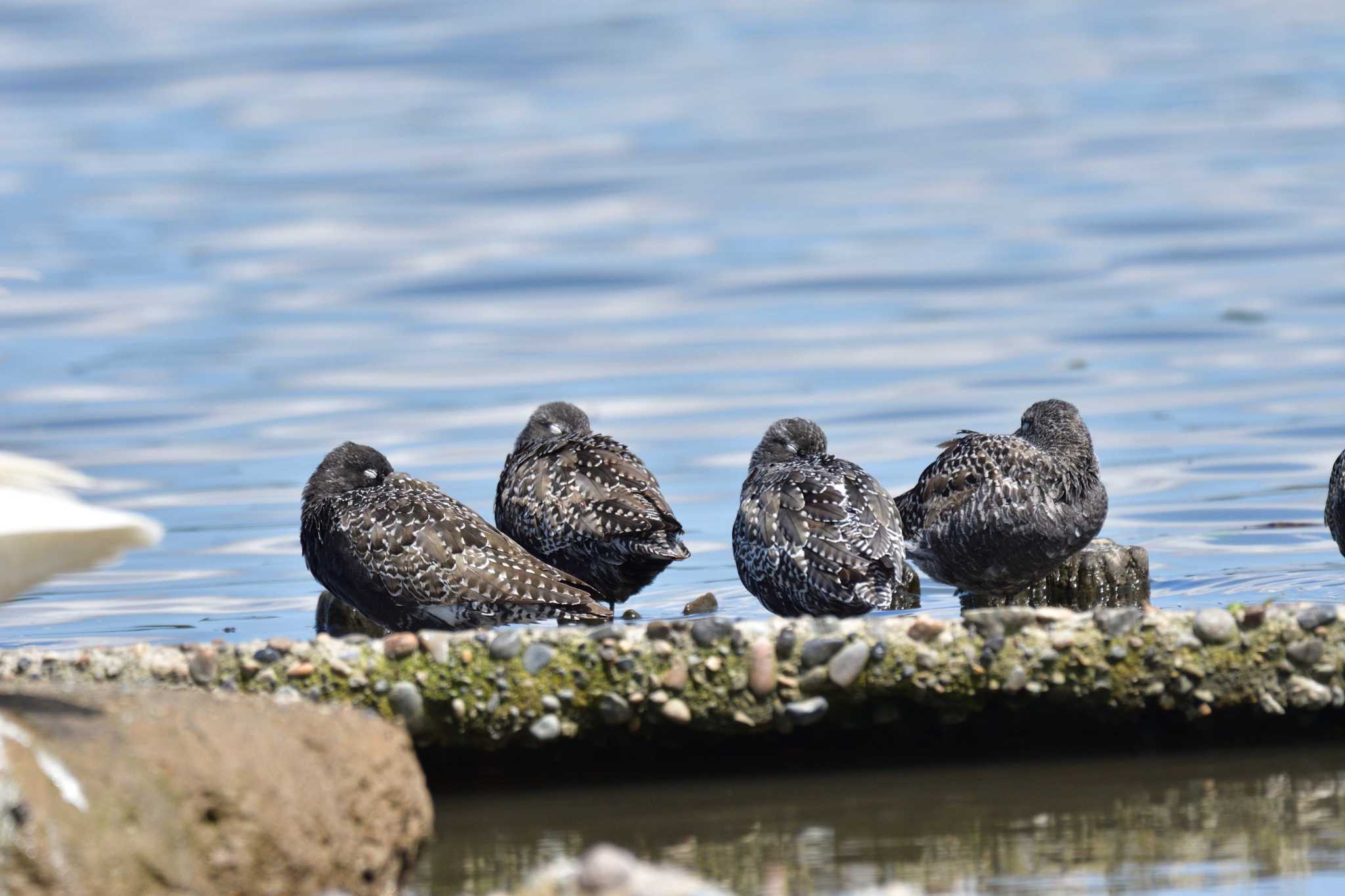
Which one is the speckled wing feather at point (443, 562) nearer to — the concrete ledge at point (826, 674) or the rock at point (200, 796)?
the concrete ledge at point (826, 674)

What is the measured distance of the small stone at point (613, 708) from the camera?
5.94 meters

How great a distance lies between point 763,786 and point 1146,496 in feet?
20.0

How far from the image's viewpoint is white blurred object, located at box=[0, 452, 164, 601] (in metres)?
4.86

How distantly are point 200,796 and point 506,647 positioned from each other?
1.37 metres

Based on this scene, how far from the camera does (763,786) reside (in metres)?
5.89

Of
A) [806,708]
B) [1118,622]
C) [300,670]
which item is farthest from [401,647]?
[1118,622]

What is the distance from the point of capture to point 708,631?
5973mm

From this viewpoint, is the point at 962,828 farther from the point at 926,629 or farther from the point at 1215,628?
the point at 1215,628

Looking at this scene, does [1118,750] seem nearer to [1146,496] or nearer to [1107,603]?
[1107,603]

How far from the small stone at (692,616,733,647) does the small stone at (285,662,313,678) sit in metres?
1.12

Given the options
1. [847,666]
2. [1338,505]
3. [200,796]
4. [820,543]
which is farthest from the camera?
[1338,505]

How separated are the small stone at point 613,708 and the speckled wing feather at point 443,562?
2.46 metres

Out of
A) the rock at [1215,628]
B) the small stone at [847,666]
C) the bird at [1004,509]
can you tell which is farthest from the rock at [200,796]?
the bird at [1004,509]

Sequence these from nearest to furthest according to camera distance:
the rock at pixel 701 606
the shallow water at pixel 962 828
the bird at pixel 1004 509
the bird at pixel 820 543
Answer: the shallow water at pixel 962 828, the bird at pixel 820 543, the bird at pixel 1004 509, the rock at pixel 701 606
